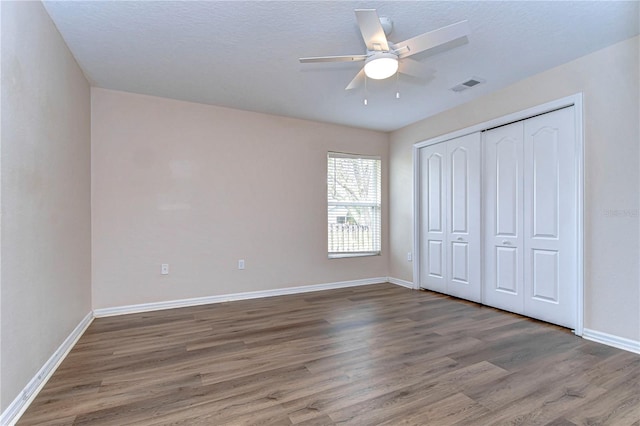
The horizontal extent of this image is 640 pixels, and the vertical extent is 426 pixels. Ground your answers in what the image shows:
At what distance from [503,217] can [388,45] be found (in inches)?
104

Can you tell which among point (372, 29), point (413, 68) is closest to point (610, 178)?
point (413, 68)

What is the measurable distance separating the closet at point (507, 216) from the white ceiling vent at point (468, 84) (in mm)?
652

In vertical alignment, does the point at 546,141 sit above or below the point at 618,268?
above

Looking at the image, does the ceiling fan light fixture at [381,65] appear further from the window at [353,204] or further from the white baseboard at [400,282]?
the white baseboard at [400,282]

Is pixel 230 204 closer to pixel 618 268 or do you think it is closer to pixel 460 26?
pixel 460 26

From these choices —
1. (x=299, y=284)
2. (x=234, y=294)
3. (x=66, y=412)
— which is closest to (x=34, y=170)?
(x=66, y=412)

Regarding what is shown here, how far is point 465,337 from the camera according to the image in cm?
291

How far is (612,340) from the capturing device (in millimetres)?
2717

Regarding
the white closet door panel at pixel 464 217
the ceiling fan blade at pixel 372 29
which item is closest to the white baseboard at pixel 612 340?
the white closet door panel at pixel 464 217

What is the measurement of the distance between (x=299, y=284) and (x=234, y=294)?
961mm

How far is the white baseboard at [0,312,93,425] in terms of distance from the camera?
171 centimetres

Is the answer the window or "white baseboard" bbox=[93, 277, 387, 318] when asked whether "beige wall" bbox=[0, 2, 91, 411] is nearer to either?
"white baseboard" bbox=[93, 277, 387, 318]

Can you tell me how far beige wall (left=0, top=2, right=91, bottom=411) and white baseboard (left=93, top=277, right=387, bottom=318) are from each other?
0.62 metres

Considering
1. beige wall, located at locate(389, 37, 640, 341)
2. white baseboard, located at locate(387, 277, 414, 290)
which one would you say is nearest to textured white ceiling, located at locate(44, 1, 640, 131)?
beige wall, located at locate(389, 37, 640, 341)
